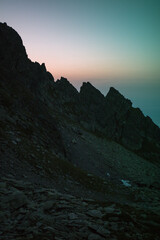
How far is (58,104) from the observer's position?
283ft

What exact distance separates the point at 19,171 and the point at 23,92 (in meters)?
22.5

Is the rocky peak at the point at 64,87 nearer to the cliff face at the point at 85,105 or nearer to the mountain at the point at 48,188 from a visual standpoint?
the cliff face at the point at 85,105

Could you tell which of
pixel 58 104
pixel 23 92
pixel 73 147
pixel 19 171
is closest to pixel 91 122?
pixel 58 104

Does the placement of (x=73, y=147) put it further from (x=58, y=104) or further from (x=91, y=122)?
(x=91, y=122)

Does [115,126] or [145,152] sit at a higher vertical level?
[115,126]

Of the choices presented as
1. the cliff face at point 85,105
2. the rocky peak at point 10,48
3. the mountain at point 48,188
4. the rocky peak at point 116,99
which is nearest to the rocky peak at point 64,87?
the cliff face at point 85,105

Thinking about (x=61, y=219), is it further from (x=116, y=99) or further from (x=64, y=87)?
(x=116, y=99)

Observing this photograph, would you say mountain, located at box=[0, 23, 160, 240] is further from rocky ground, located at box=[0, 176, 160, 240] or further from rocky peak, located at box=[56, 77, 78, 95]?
rocky peak, located at box=[56, 77, 78, 95]

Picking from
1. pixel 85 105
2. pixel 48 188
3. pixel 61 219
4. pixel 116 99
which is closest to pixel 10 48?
pixel 48 188

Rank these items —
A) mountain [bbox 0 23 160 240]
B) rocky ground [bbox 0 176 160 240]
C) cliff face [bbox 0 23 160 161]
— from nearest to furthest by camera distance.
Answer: rocky ground [bbox 0 176 160 240]
mountain [bbox 0 23 160 240]
cliff face [bbox 0 23 160 161]

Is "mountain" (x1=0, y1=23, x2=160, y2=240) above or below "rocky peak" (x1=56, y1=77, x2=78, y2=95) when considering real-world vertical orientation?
below

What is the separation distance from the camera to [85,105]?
354ft

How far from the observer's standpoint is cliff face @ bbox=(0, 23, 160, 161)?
2327 inches

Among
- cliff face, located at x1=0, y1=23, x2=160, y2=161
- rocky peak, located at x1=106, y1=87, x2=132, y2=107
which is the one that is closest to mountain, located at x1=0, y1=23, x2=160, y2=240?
cliff face, located at x1=0, y1=23, x2=160, y2=161
